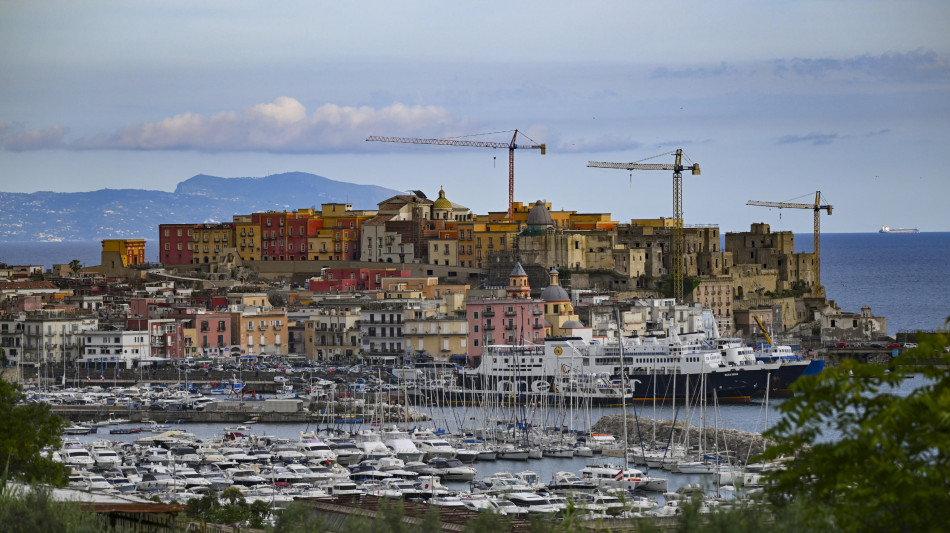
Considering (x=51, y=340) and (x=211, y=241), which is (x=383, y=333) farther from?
(x=211, y=241)

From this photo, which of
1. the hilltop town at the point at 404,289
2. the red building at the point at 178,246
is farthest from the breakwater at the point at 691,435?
the red building at the point at 178,246

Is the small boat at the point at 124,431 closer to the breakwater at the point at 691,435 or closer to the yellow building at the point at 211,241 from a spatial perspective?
the breakwater at the point at 691,435

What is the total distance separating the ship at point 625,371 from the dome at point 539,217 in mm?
22704

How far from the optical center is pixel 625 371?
57688 mm

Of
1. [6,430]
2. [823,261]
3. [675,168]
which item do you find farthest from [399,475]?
[823,261]

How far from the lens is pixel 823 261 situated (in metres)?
175

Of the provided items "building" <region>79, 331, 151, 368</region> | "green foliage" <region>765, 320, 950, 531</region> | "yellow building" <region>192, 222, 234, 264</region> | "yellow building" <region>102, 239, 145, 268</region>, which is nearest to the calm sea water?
"building" <region>79, 331, 151, 368</region>

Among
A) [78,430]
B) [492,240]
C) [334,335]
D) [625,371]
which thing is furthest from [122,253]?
[78,430]

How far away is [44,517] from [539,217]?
66.0m

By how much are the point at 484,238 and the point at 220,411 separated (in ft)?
104

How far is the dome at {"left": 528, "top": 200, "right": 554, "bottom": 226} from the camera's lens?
→ 8156 centimetres

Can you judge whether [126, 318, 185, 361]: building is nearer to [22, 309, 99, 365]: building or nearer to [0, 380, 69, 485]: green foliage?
[22, 309, 99, 365]: building

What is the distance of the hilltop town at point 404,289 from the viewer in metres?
63.7

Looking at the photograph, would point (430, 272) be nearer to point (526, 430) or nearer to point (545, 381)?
point (545, 381)
